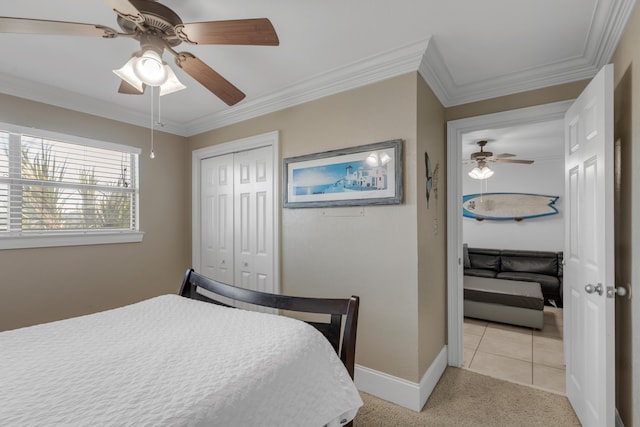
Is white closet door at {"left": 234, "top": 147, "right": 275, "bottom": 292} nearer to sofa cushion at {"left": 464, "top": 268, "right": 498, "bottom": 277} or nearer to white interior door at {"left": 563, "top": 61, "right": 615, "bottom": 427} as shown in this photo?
white interior door at {"left": 563, "top": 61, "right": 615, "bottom": 427}

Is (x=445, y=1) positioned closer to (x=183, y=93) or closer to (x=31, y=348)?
(x=183, y=93)

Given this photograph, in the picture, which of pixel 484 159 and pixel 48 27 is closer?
pixel 48 27

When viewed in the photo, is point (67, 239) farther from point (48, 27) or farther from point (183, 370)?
point (183, 370)

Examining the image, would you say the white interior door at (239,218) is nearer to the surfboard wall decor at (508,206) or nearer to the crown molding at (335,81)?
the crown molding at (335,81)

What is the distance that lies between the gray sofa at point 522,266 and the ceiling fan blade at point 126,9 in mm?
5246

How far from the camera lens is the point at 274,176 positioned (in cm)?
283

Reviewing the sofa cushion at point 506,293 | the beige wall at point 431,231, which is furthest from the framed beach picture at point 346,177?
the sofa cushion at point 506,293

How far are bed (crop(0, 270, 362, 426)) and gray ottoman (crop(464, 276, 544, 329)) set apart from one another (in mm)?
3031

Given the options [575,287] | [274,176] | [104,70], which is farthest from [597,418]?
[104,70]

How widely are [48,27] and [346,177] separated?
5.92 feet

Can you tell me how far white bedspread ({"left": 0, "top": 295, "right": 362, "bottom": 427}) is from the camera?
89 centimetres

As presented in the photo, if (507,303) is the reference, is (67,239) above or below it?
above

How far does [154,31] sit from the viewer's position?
1.44 metres

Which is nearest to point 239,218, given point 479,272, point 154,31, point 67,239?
point 67,239
